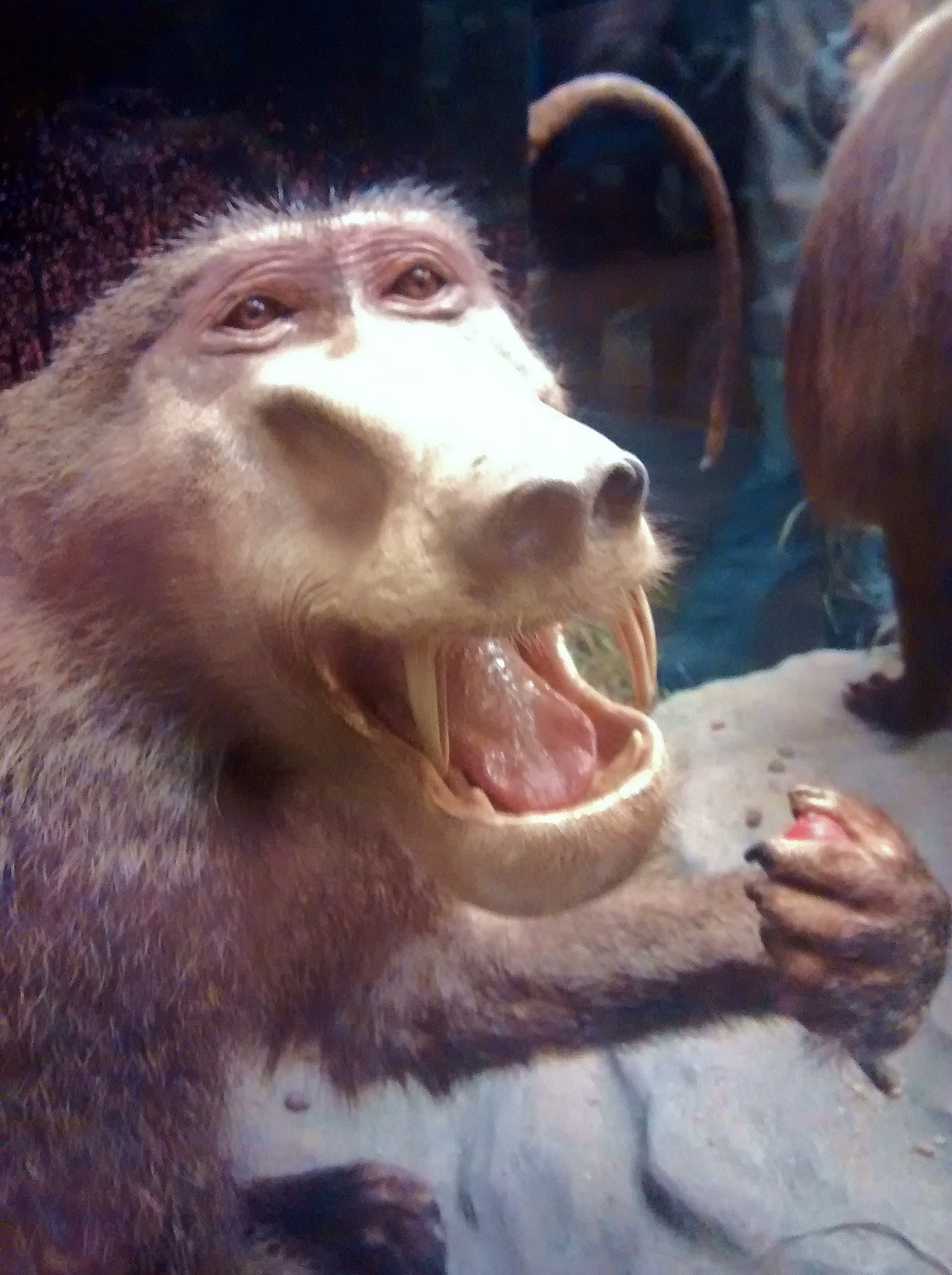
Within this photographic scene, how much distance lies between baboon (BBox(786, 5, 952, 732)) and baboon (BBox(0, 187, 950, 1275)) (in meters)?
0.26

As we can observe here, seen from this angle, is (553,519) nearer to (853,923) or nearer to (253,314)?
(253,314)

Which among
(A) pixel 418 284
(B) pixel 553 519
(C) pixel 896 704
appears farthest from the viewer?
(C) pixel 896 704

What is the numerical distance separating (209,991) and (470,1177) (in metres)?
0.25

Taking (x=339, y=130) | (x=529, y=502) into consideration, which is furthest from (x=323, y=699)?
(x=339, y=130)

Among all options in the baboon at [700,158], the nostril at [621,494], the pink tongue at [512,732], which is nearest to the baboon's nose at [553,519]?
the nostril at [621,494]

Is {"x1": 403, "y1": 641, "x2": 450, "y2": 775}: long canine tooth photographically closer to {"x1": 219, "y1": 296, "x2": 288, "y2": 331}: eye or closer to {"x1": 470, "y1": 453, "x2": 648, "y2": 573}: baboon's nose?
{"x1": 470, "y1": 453, "x2": 648, "y2": 573}: baboon's nose

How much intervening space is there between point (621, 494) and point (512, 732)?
17 cm

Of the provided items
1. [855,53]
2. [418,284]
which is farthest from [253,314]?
[855,53]

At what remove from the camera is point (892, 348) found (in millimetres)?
947

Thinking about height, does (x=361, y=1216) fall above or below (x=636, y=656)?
below

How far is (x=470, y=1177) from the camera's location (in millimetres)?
932

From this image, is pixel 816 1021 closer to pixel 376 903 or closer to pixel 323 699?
pixel 376 903

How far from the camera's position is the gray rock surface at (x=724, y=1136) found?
3.08 ft

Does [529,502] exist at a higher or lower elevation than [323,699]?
higher
